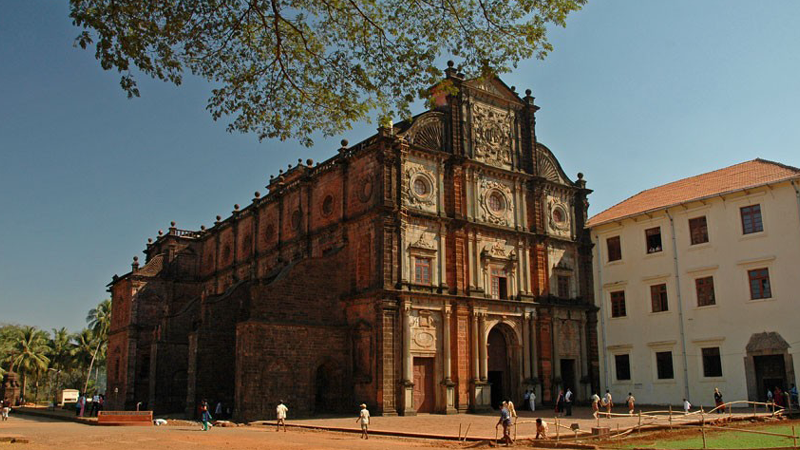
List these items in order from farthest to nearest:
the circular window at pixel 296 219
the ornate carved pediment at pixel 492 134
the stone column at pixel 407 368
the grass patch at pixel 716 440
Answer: the circular window at pixel 296 219 → the ornate carved pediment at pixel 492 134 → the stone column at pixel 407 368 → the grass patch at pixel 716 440

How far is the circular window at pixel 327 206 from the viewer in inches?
1241

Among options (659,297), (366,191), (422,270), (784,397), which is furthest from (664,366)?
(366,191)

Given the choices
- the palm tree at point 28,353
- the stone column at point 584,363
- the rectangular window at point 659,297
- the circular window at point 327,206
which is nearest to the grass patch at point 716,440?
the rectangular window at point 659,297

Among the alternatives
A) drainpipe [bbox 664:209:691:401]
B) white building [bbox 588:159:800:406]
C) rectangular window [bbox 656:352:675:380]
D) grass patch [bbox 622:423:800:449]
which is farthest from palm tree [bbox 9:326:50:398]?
grass patch [bbox 622:423:800:449]

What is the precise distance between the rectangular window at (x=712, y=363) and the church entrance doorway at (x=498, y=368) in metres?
8.37

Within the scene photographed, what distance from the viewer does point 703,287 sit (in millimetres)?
30000

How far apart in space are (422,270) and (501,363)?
6.05m

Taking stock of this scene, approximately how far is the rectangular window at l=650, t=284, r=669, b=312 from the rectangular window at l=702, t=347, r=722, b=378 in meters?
2.76

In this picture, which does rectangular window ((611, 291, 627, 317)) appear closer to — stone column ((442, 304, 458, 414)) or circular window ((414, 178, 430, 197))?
stone column ((442, 304, 458, 414))

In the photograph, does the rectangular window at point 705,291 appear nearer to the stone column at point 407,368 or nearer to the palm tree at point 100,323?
the stone column at point 407,368

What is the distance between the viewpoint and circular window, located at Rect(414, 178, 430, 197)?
96.2 ft

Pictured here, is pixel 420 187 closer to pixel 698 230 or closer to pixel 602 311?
pixel 602 311

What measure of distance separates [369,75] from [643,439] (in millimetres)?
12599

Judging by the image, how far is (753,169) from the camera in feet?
100
